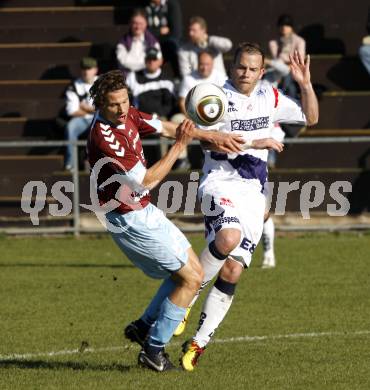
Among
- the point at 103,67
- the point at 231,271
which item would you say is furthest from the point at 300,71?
the point at 103,67

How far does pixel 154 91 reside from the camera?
17484mm

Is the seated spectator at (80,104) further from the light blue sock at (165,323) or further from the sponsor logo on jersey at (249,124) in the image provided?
the light blue sock at (165,323)

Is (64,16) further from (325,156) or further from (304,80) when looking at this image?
(304,80)

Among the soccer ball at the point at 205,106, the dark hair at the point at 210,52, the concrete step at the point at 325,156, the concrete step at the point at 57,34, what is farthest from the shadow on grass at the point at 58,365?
the concrete step at the point at 57,34

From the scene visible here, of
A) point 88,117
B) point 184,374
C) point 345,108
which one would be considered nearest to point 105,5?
point 88,117

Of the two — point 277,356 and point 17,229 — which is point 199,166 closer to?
point 17,229

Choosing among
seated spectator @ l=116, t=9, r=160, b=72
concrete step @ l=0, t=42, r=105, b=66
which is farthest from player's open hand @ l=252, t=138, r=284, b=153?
concrete step @ l=0, t=42, r=105, b=66

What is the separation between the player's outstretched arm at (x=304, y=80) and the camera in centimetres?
881

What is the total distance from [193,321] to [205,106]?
281 cm

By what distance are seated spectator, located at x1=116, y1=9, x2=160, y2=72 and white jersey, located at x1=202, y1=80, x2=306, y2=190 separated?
29.2ft

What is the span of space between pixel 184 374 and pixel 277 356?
3.17ft

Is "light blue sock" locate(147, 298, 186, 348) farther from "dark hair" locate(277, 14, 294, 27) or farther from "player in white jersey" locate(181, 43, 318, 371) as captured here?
"dark hair" locate(277, 14, 294, 27)

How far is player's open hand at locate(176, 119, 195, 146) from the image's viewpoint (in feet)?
24.5

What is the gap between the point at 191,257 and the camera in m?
7.84
